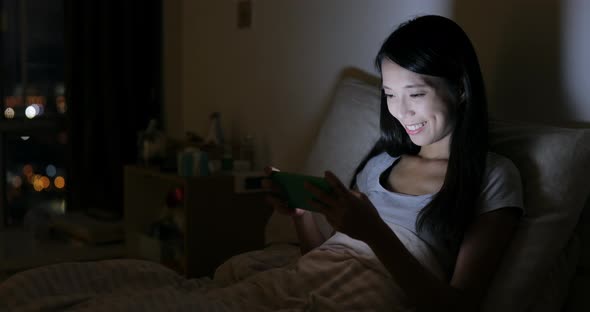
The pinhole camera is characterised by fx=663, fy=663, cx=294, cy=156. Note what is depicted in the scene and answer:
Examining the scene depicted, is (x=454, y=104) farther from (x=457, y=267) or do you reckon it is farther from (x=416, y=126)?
(x=457, y=267)

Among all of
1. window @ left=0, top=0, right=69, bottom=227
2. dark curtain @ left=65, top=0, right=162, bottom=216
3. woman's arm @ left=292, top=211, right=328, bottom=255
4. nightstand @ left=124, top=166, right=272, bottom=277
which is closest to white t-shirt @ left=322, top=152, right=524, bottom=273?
woman's arm @ left=292, top=211, right=328, bottom=255

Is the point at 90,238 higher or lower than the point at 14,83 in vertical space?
lower

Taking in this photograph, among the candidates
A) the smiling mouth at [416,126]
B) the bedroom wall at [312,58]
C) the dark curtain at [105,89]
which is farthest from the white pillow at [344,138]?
the dark curtain at [105,89]

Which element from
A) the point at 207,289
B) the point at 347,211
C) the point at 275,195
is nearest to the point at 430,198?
the point at 347,211

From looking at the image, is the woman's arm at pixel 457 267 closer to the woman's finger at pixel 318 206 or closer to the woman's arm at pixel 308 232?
the woman's finger at pixel 318 206

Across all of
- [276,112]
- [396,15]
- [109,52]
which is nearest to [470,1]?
[396,15]

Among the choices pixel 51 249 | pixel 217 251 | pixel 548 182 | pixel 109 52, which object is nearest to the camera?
pixel 548 182

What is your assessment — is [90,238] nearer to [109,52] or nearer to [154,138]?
[154,138]

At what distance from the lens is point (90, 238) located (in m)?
3.03

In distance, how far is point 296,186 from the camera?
1371 mm

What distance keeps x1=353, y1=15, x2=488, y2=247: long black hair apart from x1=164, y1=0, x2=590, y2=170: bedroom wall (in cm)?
39

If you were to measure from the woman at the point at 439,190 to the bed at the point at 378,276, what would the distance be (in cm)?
7

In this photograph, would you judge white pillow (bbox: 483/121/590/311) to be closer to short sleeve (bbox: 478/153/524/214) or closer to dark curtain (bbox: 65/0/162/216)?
short sleeve (bbox: 478/153/524/214)

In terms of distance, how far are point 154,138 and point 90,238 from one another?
0.59 metres
